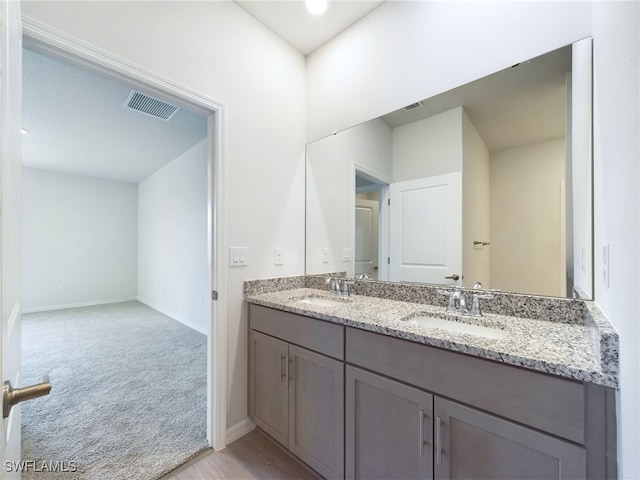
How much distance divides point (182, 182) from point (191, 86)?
125 inches

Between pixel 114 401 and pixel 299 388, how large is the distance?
169cm

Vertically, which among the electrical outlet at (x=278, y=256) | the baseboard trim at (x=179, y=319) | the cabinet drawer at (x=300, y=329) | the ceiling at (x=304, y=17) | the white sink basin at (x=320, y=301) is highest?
the ceiling at (x=304, y=17)

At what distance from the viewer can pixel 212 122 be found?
1735 millimetres

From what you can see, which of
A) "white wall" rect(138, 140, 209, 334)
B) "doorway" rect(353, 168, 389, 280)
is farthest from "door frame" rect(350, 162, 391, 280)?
"white wall" rect(138, 140, 209, 334)

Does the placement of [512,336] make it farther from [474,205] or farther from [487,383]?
[474,205]

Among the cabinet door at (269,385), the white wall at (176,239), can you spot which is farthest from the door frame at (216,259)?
the white wall at (176,239)

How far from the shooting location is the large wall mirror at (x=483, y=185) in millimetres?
1214

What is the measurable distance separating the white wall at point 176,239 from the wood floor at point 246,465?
213cm

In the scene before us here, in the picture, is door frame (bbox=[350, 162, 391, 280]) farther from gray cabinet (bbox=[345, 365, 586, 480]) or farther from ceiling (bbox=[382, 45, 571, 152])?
gray cabinet (bbox=[345, 365, 586, 480])

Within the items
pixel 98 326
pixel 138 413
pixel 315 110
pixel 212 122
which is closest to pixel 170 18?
pixel 212 122

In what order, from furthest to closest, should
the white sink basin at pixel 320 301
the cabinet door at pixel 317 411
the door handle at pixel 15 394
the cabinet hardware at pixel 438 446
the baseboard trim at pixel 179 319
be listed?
the baseboard trim at pixel 179 319, the white sink basin at pixel 320 301, the cabinet door at pixel 317 411, the cabinet hardware at pixel 438 446, the door handle at pixel 15 394

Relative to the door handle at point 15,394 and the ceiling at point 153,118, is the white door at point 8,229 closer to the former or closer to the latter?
the door handle at point 15,394

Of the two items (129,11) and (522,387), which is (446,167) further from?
(129,11)

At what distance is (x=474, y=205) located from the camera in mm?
1523
